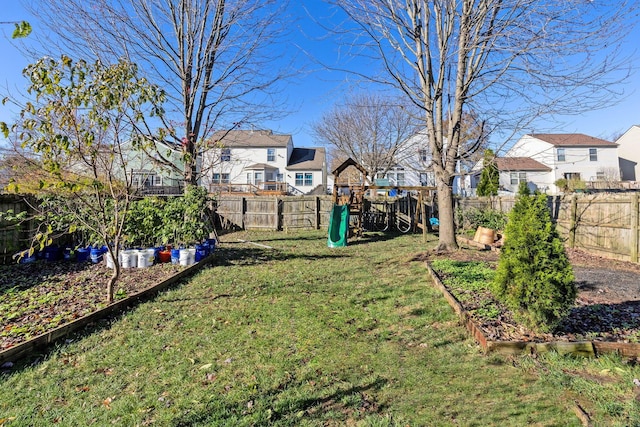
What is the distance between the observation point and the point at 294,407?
2439 mm

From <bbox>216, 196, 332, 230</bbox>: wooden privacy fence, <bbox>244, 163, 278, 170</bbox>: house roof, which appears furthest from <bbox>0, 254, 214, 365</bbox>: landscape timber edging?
<bbox>244, 163, 278, 170</bbox>: house roof

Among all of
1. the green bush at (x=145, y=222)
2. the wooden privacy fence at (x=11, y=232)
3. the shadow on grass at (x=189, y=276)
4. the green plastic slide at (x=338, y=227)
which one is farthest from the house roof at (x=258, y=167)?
the green bush at (x=145, y=222)

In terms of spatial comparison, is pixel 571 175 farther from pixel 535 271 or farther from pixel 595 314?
pixel 535 271

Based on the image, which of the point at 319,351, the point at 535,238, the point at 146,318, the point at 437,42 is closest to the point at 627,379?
the point at 535,238

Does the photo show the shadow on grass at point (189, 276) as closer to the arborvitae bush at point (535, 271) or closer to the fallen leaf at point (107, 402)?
the fallen leaf at point (107, 402)

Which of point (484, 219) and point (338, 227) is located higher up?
point (484, 219)

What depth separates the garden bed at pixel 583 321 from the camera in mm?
3125

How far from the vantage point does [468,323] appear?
380cm

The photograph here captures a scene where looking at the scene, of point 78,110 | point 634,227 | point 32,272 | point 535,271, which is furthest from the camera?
point 634,227

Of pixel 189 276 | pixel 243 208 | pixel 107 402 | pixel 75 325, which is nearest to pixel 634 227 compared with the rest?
pixel 189 276

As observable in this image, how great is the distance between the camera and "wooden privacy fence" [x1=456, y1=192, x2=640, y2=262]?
287 inches

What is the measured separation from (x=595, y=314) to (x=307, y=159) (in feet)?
98.8

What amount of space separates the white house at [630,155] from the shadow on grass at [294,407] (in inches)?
1693

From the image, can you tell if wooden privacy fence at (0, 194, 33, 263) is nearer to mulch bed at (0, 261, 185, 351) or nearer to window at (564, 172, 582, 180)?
mulch bed at (0, 261, 185, 351)
